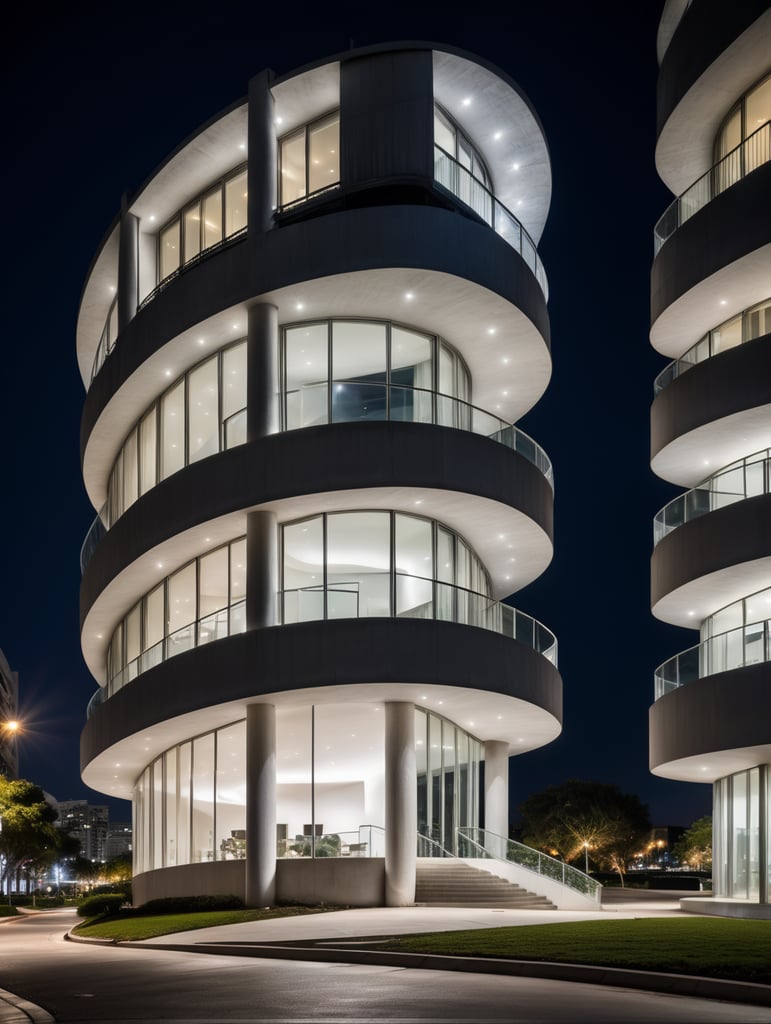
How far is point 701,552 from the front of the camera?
37.9 meters

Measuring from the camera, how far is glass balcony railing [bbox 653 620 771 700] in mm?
36094

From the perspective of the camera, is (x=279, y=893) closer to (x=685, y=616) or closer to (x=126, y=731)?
(x=126, y=731)

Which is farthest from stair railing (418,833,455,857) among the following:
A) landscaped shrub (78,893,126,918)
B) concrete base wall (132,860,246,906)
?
landscaped shrub (78,893,126,918)

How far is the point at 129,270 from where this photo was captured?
4419cm

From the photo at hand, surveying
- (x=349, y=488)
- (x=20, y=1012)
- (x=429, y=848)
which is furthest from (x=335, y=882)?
(x=20, y=1012)

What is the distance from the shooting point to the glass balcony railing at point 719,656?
1421 inches

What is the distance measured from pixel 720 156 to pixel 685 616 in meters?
15.7

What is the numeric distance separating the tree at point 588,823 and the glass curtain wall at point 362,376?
69.1 m

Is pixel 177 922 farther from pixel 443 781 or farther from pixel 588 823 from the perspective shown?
pixel 588 823

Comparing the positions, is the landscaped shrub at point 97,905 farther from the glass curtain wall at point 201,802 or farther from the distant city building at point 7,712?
the distant city building at point 7,712

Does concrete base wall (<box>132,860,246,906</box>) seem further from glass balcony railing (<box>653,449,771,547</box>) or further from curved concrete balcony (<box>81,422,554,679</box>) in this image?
glass balcony railing (<box>653,449,771,547</box>)

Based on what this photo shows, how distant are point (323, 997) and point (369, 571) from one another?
21.6 m

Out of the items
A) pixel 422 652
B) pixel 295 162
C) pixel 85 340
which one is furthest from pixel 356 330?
pixel 85 340

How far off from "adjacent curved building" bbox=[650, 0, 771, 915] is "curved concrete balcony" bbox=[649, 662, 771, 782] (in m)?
0.05
